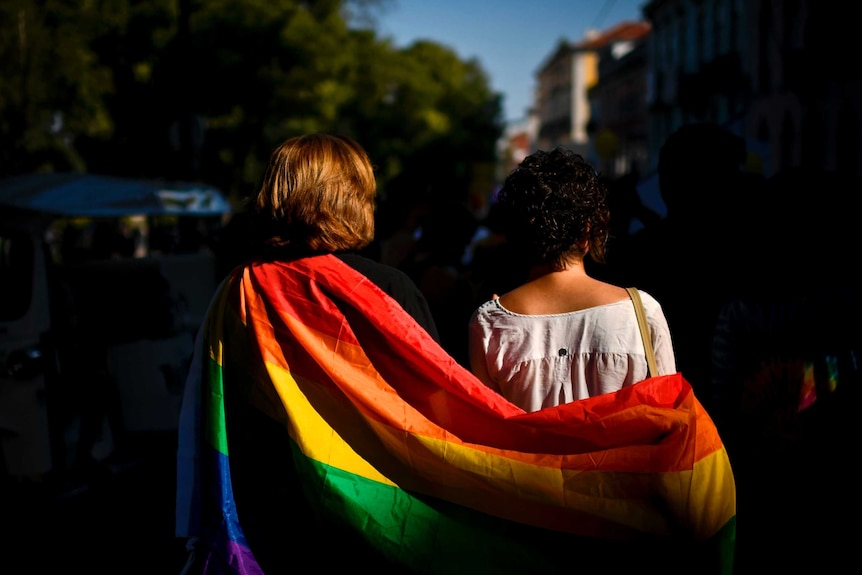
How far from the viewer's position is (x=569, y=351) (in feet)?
9.09

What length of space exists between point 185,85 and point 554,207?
10224 mm

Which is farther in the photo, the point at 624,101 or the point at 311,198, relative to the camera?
the point at 624,101

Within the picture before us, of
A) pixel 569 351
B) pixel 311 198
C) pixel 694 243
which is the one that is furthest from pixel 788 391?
pixel 311 198

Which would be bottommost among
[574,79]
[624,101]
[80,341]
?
[80,341]

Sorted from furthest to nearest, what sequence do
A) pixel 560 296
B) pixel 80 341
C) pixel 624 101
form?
pixel 624 101, pixel 80 341, pixel 560 296

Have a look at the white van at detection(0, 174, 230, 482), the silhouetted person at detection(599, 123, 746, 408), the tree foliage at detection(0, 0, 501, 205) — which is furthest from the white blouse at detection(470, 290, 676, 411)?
the white van at detection(0, 174, 230, 482)

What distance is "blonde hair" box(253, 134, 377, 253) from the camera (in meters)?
2.89

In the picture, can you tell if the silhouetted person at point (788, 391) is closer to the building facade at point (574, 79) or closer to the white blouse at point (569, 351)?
the white blouse at point (569, 351)

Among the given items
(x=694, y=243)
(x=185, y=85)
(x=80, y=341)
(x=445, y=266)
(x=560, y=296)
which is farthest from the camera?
(x=185, y=85)

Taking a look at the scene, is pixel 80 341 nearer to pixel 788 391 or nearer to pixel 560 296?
pixel 560 296

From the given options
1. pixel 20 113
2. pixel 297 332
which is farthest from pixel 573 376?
pixel 20 113

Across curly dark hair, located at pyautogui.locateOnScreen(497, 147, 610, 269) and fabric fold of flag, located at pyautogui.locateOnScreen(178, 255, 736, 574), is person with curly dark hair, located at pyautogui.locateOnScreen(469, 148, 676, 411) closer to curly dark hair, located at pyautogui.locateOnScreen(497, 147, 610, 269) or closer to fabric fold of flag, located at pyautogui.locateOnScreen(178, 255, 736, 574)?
curly dark hair, located at pyautogui.locateOnScreen(497, 147, 610, 269)

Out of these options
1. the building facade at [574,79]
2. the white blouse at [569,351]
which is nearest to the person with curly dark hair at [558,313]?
the white blouse at [569,351]

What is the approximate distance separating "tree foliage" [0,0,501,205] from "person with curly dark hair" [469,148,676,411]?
5.09 ft
